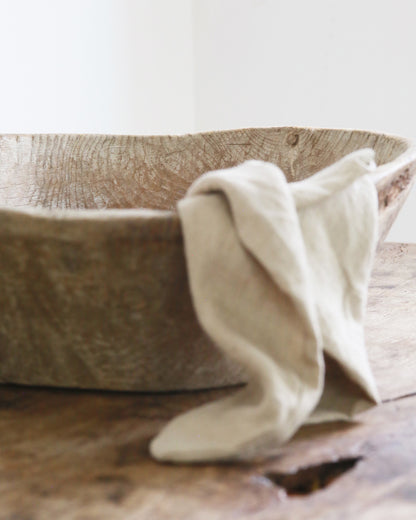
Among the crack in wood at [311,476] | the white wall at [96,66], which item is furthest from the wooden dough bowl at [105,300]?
the white wall at [96,66]

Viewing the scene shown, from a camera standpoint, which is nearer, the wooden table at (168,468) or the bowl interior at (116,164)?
the wooden table at (168,468)

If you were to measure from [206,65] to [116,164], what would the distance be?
152cm

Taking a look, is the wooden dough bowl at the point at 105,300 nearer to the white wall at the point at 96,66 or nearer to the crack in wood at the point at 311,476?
the crack in wood at the point at 311,476

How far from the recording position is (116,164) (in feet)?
3.73

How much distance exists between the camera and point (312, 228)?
1.83 ft

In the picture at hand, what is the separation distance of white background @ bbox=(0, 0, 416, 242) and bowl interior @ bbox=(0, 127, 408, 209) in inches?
29.4

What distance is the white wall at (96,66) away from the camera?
1.86 m

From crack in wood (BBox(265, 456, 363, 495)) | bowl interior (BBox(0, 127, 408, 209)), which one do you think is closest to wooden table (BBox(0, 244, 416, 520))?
crack in wood (BBox(265, 456, 363, 495))

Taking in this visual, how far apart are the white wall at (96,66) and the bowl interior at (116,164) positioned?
75 centimetres

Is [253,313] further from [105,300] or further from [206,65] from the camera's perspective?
[206,65]

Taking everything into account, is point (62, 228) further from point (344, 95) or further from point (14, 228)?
point (344, 95)

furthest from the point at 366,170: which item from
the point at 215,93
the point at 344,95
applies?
the point at 215,93

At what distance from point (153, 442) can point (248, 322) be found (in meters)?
0.10

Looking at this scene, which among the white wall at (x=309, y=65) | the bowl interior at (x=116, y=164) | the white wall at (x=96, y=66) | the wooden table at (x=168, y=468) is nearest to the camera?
the wooden table at (x=168, y=468)
